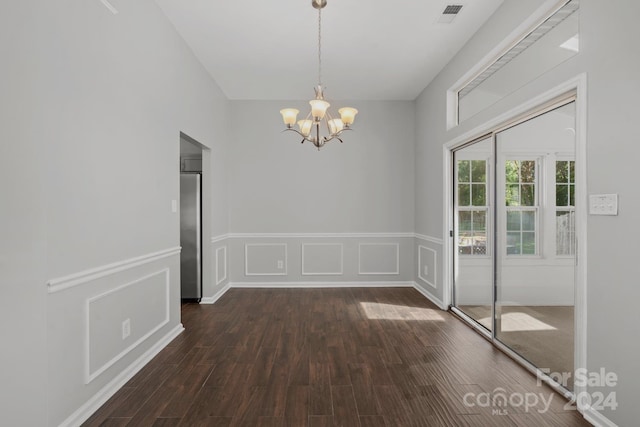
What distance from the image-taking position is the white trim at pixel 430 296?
4.37 m

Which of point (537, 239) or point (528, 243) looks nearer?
point (537, 239)

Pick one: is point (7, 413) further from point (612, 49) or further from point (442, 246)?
point (442, 246)

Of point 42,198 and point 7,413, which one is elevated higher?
point 42,198

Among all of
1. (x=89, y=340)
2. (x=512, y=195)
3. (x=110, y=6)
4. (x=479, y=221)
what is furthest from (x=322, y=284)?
(x=110, y=6)

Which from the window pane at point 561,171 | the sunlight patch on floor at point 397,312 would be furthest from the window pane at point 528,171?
the sunlight patch on floor at point 397,312

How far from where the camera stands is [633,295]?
175 cm

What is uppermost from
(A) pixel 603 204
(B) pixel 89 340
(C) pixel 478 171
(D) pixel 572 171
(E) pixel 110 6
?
(E) pixel 110 6

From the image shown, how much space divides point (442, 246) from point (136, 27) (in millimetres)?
3996

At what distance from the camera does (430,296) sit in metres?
4.81

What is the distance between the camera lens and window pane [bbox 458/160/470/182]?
3.92 m

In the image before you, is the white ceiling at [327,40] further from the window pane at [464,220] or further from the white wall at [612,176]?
the window pane at [464,220]

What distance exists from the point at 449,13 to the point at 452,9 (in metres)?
0.06

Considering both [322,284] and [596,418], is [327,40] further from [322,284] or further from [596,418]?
[596,418]

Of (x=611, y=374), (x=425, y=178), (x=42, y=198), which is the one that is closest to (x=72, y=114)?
(x=42, y=198)
